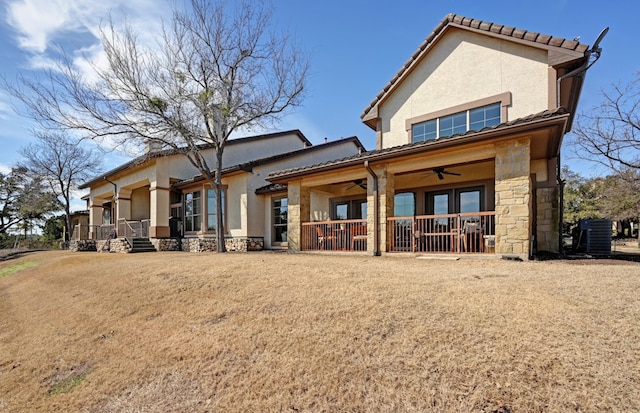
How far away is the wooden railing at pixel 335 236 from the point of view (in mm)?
11438

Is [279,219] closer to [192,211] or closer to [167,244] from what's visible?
[192,211]

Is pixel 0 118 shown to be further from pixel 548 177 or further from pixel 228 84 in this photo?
pixel 548 177

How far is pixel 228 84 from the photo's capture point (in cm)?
1328

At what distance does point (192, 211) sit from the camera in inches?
713

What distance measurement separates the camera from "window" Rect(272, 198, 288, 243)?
1569 centimetres

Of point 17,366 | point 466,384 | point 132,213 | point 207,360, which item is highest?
point 132,213

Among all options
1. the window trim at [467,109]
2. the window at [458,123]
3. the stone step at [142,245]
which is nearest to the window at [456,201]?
the window at [458,123]

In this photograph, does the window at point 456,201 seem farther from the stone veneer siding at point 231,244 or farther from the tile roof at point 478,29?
the stone veneer siding at point 231,244

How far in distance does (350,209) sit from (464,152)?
7.57 m

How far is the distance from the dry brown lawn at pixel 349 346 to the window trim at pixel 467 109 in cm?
563

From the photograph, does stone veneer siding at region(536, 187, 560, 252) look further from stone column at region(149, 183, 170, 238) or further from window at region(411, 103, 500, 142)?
stone column at region(149, 183, 170, 238)

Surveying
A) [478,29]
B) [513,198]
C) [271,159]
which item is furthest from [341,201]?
[513,198]

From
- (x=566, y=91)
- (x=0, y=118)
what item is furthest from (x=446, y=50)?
(x=0, y=118)

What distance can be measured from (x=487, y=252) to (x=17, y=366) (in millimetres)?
9986
